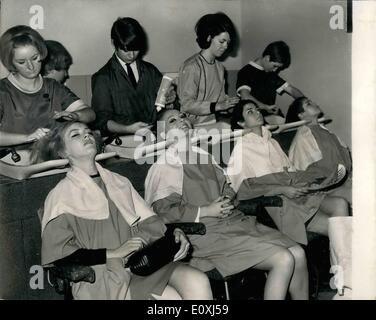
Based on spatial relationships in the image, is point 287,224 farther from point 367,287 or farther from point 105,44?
point 105,44

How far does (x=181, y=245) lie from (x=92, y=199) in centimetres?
41

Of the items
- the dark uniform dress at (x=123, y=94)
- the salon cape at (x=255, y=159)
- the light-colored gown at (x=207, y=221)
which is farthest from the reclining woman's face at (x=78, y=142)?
the salon cape at (x=255, y=159)

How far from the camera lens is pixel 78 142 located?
2412mm

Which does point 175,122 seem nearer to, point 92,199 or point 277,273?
point 92,199

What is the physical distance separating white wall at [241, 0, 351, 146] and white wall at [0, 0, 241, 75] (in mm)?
125

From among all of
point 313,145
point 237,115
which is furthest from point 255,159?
point 313,145

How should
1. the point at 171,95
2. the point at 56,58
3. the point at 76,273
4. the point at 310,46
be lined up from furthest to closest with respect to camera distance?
the point at 310,46, the point at 171,95, the point at 56,58, the point at 76,273

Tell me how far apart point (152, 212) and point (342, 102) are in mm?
1083

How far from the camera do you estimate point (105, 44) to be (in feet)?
8.97

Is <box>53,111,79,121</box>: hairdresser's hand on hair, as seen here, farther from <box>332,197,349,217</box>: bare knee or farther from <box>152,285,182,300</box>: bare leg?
<box>332,197,349,217</box>: bare knee

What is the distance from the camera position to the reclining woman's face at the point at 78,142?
241cm

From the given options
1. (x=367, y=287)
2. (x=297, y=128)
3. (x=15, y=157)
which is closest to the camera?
(x=15, y=157)

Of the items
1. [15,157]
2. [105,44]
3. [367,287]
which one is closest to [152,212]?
[15,157]

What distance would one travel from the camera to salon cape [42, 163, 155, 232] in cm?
237
